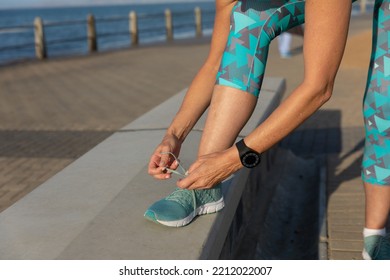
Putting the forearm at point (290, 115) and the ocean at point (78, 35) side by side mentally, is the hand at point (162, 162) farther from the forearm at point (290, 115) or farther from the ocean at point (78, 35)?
the ocean at point (78, 35)

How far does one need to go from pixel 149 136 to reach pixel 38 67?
9.99m

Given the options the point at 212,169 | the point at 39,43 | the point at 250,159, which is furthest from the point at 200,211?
the point at 39,43

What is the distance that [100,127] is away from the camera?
6.37 meters

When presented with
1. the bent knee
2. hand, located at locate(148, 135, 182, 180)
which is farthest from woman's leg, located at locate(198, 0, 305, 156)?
the bent knee

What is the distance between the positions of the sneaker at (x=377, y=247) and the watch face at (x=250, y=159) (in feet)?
2.30

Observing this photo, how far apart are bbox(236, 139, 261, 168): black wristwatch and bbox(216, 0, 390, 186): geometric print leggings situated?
31 centimetres

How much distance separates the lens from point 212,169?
6.60 ft

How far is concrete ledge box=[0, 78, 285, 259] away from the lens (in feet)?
6.26

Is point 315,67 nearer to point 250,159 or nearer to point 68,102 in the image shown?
point 250,159

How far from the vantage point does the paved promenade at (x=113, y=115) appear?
3.94 meters

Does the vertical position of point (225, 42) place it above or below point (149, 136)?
above

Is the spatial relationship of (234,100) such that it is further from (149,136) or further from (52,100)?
(52,100)

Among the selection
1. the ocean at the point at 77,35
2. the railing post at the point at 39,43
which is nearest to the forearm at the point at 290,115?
the ocean at the point at 77,35
